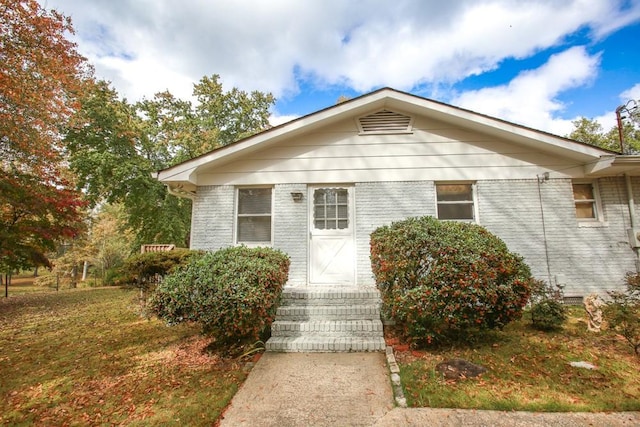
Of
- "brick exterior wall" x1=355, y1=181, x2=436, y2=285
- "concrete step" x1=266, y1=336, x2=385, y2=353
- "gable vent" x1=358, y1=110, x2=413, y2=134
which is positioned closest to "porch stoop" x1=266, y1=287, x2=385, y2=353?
"concrete step" x1=266, y1=336, x2=385, y2=353

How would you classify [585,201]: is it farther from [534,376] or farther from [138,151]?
[138,151]

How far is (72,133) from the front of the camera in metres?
14.7

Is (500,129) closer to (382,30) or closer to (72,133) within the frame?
(382,30)

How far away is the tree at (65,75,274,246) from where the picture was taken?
14.7 meters

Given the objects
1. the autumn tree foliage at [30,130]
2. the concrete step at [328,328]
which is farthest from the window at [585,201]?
the autumn tree foliage at [30,130]

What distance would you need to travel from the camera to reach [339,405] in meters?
Answer: 3.02

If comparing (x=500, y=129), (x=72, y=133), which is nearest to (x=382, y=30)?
(x=500, y=129)

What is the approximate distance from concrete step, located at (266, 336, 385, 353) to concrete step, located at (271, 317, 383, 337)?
0.45ft

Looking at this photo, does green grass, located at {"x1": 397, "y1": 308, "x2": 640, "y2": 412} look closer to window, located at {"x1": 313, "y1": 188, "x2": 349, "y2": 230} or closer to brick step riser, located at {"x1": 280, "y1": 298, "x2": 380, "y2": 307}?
brick step riser, located at {"x1": 280, "y1": 298, "x2": 380, "y2": 307}

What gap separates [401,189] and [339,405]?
496cm

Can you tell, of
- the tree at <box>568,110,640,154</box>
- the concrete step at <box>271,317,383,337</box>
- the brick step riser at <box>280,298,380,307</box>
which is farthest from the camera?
the tree at <box>568,110,640,154</box>

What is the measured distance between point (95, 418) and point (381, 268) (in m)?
3.86

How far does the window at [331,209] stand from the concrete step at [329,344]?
9.52ft

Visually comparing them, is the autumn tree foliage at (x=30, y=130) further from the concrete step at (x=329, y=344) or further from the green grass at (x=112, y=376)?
the concrete step at (x=329, y=344)
